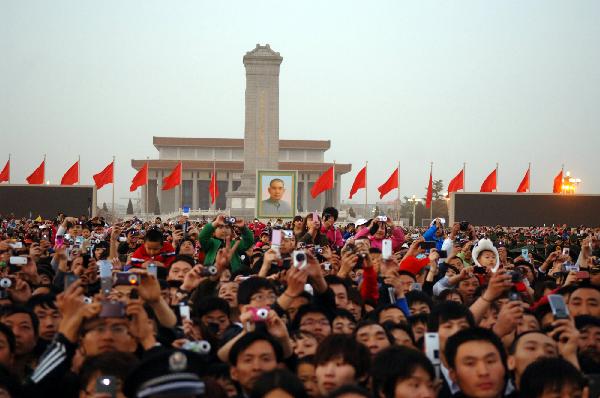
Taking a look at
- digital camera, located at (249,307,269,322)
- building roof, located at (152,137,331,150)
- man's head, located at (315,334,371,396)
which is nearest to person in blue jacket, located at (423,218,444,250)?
man's head, located at (315,334,371,396)

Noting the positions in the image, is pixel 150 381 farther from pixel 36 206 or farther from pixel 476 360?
pixel 36 206

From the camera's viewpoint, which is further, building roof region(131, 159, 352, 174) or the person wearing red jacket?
building roof region(131, 159, 352, 174)

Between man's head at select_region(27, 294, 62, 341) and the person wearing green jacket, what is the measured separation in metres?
3.20

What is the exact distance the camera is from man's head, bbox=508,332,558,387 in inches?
191

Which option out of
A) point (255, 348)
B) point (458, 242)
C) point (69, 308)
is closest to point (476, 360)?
point (255, 348)

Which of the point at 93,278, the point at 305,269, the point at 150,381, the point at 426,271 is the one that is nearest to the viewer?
the point at 150,381

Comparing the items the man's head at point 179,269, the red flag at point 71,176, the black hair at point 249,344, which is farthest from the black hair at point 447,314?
the red flag at point 71,176

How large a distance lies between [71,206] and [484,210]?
18.3 meters

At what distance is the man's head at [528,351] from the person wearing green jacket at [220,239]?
459 cm

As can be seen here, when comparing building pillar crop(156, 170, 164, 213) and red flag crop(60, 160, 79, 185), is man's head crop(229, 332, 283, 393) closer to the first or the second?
red flag crop(60, 160, 79, 185)

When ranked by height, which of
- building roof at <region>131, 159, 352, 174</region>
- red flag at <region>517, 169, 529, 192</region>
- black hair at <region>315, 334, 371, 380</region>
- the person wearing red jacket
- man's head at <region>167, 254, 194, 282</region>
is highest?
building roof at <region>131, 159, 352, 174</region>

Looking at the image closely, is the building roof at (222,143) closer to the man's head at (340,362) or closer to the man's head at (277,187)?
the man's head at (277,187)

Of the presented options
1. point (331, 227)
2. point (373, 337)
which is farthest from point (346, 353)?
point (331, 227)

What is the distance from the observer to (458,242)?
1220cm
